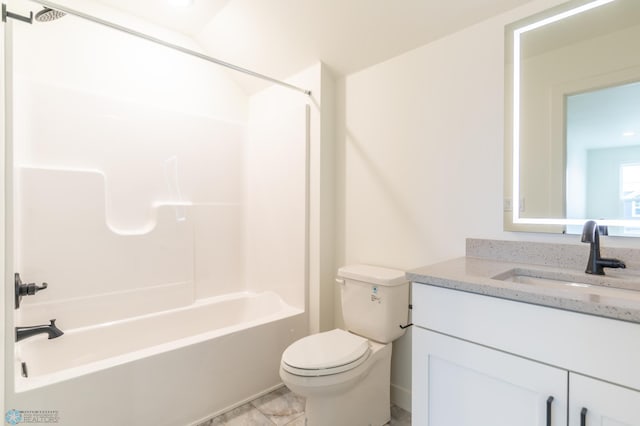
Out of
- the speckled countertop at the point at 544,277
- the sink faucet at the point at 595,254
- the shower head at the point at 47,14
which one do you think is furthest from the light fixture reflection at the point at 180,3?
the sink faucet at the point at 595,254

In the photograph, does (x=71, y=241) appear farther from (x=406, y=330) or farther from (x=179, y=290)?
(x=406, y=330)

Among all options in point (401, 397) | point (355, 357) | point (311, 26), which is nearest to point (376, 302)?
point (355, 357)

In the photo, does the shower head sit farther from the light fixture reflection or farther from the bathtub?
the bathtub

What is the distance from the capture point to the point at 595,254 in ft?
3.73

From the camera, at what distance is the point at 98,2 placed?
81.4 inches

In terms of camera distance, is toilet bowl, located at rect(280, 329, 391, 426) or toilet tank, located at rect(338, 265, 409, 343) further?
toilet tank, located at rect(338, 265, 409, 343)

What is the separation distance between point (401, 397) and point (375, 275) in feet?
2.61

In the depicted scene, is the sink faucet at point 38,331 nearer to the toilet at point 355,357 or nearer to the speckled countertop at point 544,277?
the toilet at point 355,357

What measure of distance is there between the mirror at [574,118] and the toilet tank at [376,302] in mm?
653

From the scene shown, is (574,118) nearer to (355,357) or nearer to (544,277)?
(544,277)

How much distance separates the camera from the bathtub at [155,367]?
4.65ft

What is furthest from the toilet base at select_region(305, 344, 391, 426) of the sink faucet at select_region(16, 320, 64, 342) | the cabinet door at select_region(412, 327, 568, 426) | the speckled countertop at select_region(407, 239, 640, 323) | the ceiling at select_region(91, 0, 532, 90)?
the ceiling at select_region(91, 0, 532, 90)

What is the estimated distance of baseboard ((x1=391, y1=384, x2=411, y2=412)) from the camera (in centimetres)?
185

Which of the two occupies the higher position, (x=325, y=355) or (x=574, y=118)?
(x=574, y=118)
